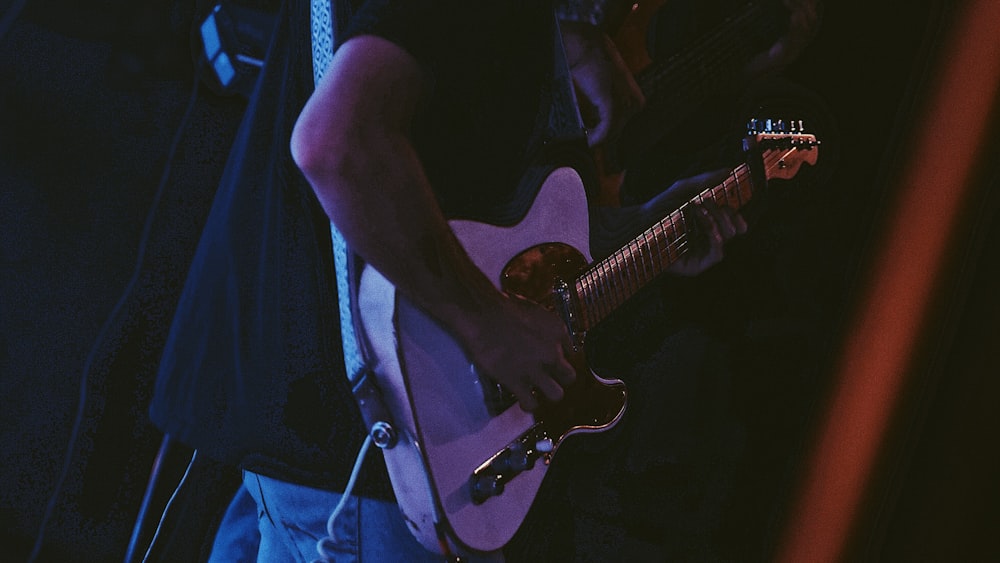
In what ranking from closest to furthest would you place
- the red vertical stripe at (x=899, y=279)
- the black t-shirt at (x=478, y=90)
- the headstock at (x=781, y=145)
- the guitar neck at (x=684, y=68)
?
the black t-shirt at (x=478, y=90) → the guitar neck at (x=684, y=68) → the headstock at (x=781, y=145) → the red vertical stripe at (x=899, y=279)

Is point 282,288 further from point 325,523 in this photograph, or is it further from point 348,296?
point 325,523

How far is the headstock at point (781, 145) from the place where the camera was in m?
1.18

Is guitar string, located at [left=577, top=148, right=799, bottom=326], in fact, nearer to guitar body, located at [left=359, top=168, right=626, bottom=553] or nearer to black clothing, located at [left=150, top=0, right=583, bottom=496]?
guitar body, located at [left=359, top=168, right=626, bottom=553]

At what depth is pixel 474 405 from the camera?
0.82 meters

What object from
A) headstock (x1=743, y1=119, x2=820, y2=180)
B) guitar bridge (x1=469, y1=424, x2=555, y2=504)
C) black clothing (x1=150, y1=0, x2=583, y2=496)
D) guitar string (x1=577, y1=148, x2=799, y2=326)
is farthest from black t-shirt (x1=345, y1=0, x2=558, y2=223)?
headstock (x1=743, y1=119, x2=820, y2=180)

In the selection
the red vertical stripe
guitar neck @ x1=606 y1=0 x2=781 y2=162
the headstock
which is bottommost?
the red vertical stripe

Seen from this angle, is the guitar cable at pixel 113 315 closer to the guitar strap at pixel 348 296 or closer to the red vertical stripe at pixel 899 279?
the guitar strap at pixel 348 296

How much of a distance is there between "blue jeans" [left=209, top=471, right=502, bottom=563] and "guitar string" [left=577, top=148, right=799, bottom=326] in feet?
1.18

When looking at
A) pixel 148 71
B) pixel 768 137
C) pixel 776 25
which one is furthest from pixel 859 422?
pixel 148 71

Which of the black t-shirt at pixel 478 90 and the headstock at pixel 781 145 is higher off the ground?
the black t-shirt at pixel 478 90

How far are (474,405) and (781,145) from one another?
2.35ft

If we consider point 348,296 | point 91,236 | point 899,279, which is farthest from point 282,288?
point 899,279

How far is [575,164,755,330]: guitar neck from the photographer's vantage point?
3.18 feet

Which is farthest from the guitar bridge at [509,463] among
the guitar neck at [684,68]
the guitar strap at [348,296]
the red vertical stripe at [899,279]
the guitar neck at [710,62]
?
the red vertical stripe at [899,279]
